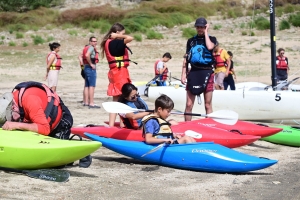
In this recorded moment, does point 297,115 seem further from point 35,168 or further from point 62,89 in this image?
point 62,89

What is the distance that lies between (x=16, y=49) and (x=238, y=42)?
8469 millimetres

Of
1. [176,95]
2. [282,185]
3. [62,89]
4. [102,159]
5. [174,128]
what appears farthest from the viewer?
[62,89]

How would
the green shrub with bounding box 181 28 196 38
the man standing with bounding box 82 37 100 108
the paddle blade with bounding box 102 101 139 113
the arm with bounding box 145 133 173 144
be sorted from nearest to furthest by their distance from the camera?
1. the arm with bounding box 145 133 173 144
2. the paddle blade with bounding box 102 101 139 113
3. the man standing with bounding box 82 37 100 108
4. the green shrub with bounding box 181 28 196 38

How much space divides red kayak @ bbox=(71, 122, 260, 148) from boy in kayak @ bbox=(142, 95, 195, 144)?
1.55 ft

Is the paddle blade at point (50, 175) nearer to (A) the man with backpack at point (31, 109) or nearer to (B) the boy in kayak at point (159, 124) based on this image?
(A) the man with backpack at point (31, 109)

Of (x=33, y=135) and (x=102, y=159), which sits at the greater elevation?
(x=33, y=135)

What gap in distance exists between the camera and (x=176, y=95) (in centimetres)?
1146

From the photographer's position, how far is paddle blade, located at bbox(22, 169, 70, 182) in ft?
19.1

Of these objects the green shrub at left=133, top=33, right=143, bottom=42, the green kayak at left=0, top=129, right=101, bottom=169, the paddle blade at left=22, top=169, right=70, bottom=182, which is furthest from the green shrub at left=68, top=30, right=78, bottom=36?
the paddle blade at left=22, top=169, right=70, bottom=182

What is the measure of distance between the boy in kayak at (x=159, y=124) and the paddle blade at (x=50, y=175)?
3.61 ft

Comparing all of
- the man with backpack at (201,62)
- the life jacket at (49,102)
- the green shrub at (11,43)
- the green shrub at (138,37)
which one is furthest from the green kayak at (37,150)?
the green shrub at (11,43)

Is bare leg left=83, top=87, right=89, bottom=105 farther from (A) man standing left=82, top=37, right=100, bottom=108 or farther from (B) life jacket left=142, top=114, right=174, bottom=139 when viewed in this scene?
(B) life jacket left=142, top=114, right=174, bottom=139

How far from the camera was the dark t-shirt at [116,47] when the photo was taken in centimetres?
821

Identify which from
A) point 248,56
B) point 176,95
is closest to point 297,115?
point 176,95
